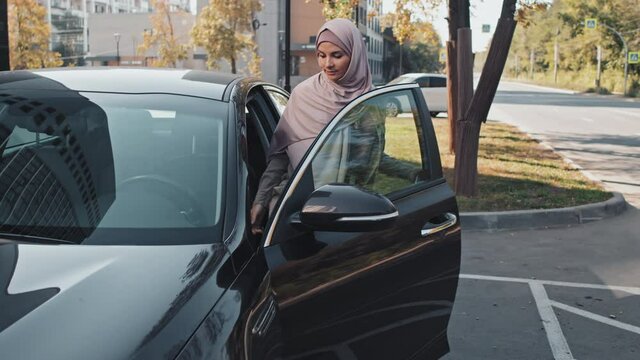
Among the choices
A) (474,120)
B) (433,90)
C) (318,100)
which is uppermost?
(433,90)

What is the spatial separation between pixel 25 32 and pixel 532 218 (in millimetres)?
36433

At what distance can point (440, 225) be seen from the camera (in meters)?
3.26

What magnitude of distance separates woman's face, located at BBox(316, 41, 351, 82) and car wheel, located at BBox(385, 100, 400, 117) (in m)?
0.24

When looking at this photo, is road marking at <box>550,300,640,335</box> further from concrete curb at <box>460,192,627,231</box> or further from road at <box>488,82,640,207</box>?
road at <box>488,82,640,207</box>

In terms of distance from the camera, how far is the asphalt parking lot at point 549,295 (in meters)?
4.62

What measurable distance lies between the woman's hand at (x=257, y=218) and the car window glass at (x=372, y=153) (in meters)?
0.23

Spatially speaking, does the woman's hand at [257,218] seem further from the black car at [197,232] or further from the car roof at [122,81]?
the car roof at [122,81]

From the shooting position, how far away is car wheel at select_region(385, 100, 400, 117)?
3147mm

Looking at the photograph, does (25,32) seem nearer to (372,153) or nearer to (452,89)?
(452,89)

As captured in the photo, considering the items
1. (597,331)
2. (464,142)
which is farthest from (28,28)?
(597,331)

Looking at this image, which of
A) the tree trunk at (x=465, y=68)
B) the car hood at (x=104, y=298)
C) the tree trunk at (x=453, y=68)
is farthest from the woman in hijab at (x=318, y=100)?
the tree trunk at (x=453, y=68)

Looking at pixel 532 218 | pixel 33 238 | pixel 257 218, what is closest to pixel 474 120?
pixel 532 218

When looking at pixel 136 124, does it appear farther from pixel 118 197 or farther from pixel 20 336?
pixel 20 336

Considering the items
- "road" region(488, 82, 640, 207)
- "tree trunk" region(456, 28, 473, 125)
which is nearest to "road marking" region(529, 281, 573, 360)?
"road" region(488, 82, 640, 207)
